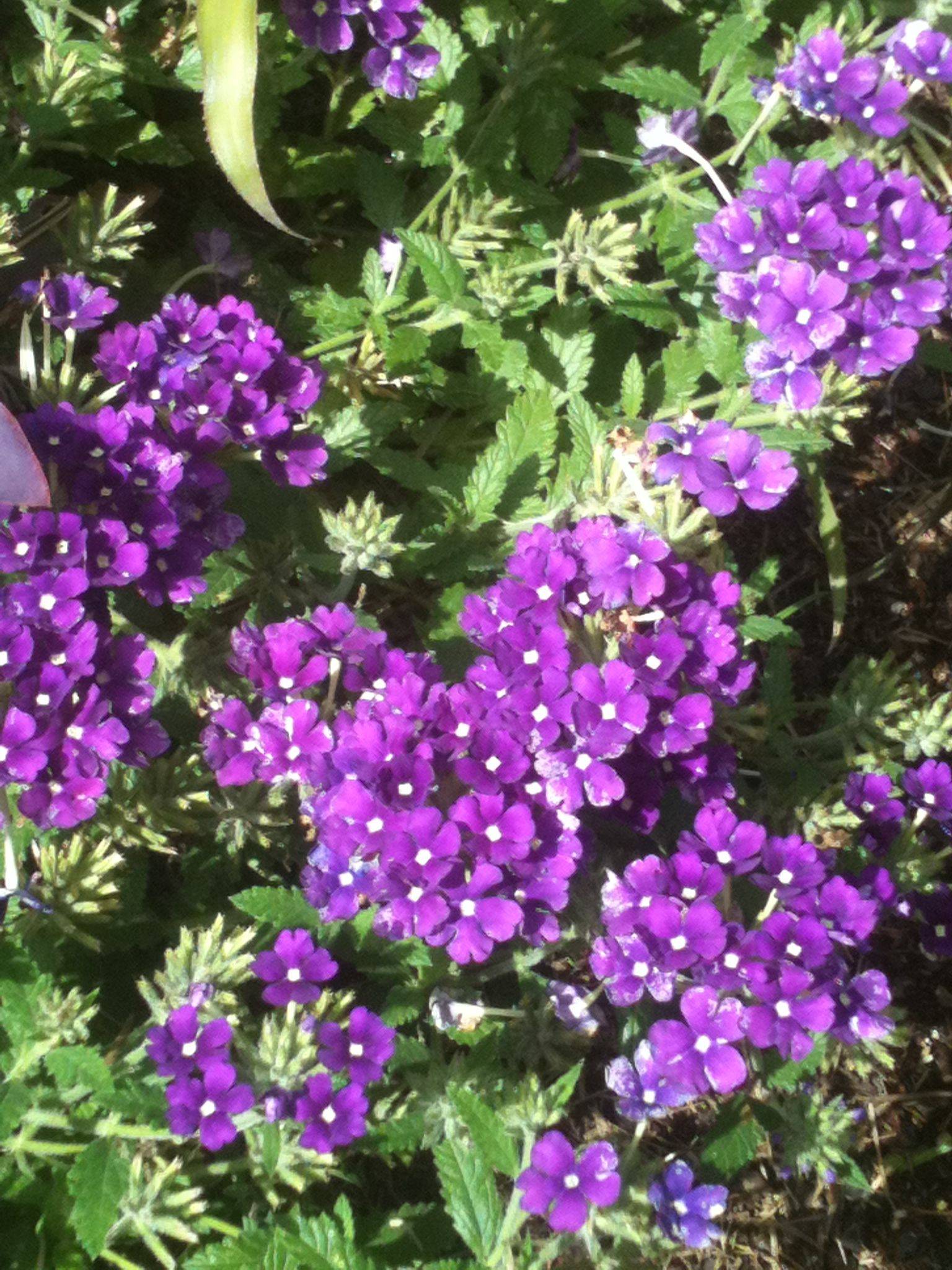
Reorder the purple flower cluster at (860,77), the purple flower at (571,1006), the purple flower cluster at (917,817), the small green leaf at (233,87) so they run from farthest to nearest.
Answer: the purple flower cluster at (860,77) < the purple flower cluster at (917,817) < the purple flower at (571,1006) < the small green leaf at (233,87)

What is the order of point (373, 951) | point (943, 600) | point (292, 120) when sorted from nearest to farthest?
point (373, 951) → point (292, 120) → point (943, 600)

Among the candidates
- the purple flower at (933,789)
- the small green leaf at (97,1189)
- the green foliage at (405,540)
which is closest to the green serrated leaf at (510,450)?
the green foliage at (405,540)

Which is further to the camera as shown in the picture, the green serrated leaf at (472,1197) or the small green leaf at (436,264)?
the small green leaf at (436,264)

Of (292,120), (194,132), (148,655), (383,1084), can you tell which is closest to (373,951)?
(383,1084)

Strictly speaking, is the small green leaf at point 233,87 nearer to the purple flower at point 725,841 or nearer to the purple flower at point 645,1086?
the purple flower at point 725,841

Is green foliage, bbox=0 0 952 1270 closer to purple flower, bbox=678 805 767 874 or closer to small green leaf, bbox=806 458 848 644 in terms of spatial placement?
small green leaf, bbox=806 458 848 644

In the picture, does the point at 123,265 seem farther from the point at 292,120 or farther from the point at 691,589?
the point at 691,589
